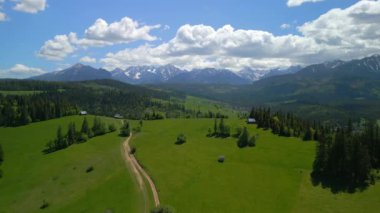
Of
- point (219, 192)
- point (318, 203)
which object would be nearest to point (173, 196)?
point (219, 192)

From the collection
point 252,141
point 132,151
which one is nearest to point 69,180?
point 132,151

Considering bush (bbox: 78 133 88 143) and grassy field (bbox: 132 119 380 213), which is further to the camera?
bush (bbox: 78 133 88 143)

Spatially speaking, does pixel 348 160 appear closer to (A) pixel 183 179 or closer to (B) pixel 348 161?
(B) pixel 348 161

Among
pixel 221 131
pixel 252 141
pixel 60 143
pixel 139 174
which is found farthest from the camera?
pixel 60 143

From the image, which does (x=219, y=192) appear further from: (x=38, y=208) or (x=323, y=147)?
(x=38, y=208)

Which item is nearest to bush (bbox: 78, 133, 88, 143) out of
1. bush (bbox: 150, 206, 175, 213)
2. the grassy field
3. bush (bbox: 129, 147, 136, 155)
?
the grassy field

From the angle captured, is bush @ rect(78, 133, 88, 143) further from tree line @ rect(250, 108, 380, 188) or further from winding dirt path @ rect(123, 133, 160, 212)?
tree line @ rect(250, 108, 380, 188)

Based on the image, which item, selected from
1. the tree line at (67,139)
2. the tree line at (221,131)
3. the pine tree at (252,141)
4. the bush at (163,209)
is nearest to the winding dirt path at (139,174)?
the bush at (163,209)

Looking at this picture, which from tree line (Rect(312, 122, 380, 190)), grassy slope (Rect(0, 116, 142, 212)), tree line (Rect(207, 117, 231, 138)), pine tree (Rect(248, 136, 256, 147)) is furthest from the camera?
A: tree line (Rect(207, 117, 231, 138))
